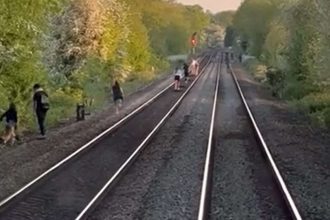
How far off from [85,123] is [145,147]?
7044 mm

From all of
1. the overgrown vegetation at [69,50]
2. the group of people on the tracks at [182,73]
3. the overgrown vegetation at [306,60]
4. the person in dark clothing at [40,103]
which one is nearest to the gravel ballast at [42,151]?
the person in dark clothing at [40,103]

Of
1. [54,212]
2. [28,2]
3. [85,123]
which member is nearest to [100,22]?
[85,123]

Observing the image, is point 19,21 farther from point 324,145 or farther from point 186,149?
point 324,145

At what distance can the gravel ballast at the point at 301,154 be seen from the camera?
13.8m

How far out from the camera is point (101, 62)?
150ft

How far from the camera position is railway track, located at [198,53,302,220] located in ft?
42.1

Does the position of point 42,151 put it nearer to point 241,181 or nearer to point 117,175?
point 117,175

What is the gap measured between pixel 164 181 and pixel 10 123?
721 centimetres

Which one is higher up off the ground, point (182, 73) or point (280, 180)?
point (280, 180)

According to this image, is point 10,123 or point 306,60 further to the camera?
point 306,60

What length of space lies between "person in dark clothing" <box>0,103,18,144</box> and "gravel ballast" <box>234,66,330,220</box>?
7.58 m

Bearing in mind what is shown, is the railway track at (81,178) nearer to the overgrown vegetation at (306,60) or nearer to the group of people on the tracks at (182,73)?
the overgrown vegetation at (306,60)

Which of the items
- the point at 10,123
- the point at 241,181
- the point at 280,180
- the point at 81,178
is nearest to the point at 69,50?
the point at 10,123

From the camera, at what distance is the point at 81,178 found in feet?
51.8
